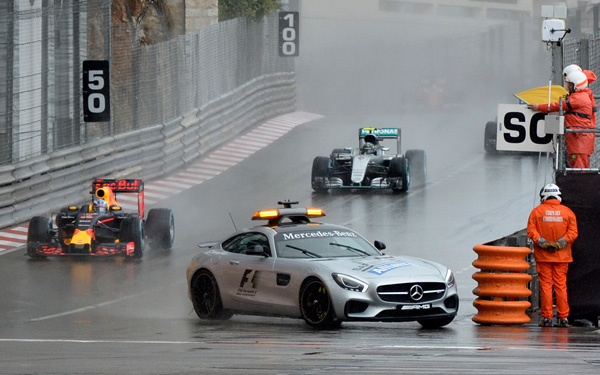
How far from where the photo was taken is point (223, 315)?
1430 centimetres

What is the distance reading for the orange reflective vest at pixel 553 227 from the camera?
1275cm

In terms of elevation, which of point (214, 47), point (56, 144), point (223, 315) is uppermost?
point (214, 47)

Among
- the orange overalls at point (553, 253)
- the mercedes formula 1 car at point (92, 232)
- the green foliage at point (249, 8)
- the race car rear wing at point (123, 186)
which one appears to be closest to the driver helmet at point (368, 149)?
the race car rear wing at point (123, 186)

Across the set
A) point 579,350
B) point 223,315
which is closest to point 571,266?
point 579,350

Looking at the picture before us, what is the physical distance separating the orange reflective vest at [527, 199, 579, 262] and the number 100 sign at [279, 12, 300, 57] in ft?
95.0

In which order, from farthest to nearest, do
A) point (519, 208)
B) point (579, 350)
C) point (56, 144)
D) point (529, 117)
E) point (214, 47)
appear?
point (214, 47) < point (56, 144) < point (519, 208) < point (529, 117) < point (579, 350)

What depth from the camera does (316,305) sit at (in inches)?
505

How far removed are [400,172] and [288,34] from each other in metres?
17.8

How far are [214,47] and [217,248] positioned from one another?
2023 cm

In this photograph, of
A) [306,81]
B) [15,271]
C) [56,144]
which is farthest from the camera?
[306,81]

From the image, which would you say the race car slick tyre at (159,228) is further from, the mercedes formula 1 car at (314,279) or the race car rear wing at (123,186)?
the mercedes formula 1 car at (314,279)

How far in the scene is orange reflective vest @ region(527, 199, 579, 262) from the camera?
41.8 feet

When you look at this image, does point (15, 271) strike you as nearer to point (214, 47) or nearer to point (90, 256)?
point (90, 256)

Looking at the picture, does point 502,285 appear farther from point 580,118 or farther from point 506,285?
point 580,118
